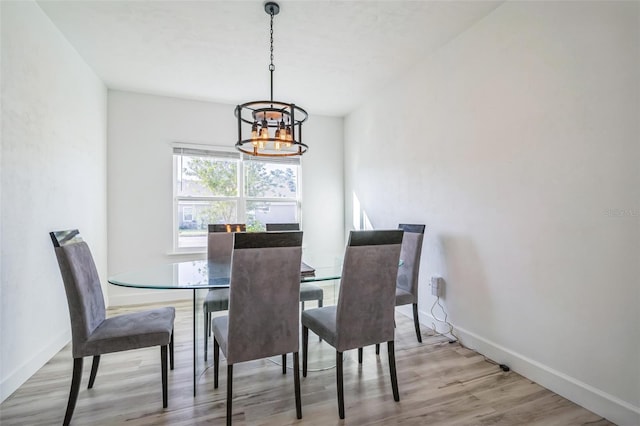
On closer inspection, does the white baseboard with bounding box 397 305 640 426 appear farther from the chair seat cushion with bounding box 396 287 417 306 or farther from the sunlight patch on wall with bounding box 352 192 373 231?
the sunlight patch on wall with bounding box 352 192 373 231

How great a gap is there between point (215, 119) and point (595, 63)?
379cm

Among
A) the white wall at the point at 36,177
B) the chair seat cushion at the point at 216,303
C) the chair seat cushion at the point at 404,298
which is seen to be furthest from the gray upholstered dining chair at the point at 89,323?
the chair seat cushion at the point at 404,298

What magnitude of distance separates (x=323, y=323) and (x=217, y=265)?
1.04 metres

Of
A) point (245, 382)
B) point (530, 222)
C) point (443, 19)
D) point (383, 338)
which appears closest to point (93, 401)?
point (245, 382)

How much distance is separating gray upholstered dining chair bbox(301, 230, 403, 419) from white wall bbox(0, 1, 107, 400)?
1994 mm

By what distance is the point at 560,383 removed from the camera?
187 centimetres

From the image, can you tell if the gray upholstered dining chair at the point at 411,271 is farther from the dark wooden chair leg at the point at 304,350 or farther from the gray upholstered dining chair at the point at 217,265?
the gray upholstered dining chair at the point at 217,265

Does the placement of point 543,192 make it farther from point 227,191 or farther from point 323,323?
point 227,191

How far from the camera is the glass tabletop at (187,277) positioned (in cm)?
180

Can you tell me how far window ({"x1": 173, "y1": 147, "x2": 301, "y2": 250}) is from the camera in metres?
3.99

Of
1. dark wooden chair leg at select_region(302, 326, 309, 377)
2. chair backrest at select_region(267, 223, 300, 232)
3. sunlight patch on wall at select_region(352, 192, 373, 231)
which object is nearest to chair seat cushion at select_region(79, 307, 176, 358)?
dark wooden chair leg at select_region(302, 326, 309, 377)

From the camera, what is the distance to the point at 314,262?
2.57 m

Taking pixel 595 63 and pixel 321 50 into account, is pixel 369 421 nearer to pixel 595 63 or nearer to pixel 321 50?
pixel 595 63

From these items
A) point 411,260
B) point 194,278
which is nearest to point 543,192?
point 411,260
